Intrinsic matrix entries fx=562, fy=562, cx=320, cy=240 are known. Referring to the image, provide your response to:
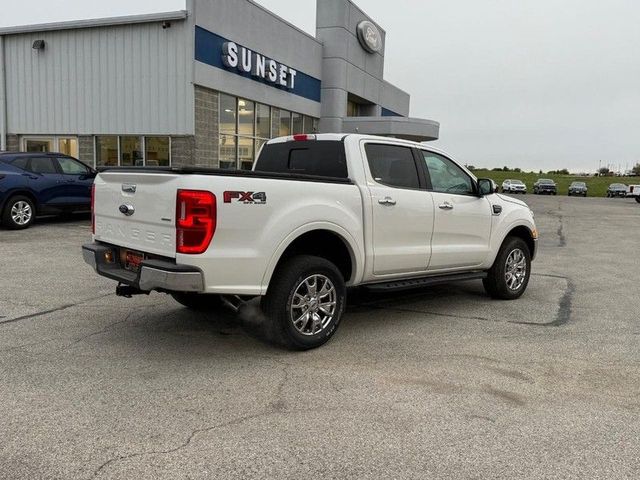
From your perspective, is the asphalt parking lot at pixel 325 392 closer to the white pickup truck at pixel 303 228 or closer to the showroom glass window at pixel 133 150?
the white pickup truck at pixel 303 228

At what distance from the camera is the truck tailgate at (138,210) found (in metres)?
4.23

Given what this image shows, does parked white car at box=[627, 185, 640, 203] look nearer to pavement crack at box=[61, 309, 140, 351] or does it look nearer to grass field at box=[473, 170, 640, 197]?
grass field at box=[473, 170, 640, 197]

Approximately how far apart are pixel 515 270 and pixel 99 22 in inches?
655

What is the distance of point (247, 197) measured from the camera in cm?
425

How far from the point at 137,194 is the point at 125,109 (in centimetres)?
1564

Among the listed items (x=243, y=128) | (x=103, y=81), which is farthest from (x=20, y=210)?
(x=243, y=128)

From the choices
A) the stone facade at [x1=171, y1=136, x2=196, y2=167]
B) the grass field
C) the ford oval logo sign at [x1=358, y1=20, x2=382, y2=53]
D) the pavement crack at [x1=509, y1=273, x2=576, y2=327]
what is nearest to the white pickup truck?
the pavement crack at [x1=509, y1=273, x2=576, y2=327]

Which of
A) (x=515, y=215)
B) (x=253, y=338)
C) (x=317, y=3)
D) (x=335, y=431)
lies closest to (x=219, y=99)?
(x=317, y=3)

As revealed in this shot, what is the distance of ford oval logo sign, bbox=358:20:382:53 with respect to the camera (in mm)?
29250

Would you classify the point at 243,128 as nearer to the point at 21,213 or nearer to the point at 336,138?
the point at 21,213

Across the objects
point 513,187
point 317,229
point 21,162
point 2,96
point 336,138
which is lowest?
point 513,187

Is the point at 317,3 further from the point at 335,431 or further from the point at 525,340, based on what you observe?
the point at 335,431

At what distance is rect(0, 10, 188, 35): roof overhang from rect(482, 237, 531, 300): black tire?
46.3 feet

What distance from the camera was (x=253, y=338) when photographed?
5195 mm
